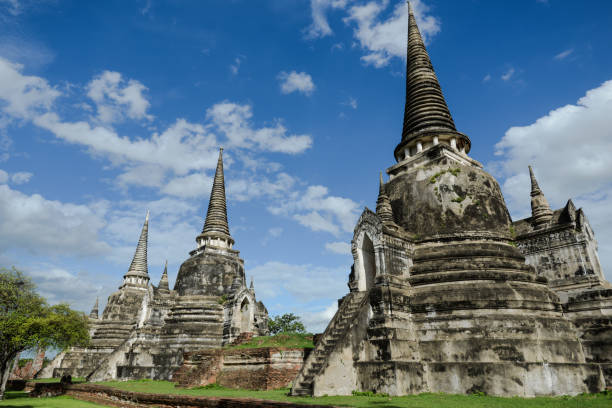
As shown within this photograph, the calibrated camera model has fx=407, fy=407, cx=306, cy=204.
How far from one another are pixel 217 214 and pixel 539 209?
2341cm

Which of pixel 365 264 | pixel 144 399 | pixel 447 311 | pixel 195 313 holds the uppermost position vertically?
pixel 365 264

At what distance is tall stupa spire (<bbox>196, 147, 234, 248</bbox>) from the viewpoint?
31.9 metres

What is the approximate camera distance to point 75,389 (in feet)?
63.4

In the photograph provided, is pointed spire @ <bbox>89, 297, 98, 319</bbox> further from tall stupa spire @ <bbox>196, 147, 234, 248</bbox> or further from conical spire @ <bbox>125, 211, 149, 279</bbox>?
tall stupa spire @ <bbox>196, 147, 234, 248</bbox>

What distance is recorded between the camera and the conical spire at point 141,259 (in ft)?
140

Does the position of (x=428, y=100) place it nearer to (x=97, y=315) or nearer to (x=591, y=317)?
(x=591, y=317)

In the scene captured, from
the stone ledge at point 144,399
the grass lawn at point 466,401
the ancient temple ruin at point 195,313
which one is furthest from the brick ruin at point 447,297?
the ancient temple ruin at point 195,313

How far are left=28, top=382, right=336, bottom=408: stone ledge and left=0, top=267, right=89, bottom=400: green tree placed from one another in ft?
7.33

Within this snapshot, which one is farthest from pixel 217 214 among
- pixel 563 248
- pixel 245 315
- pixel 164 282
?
pixel 563 248

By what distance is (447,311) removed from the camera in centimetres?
1384

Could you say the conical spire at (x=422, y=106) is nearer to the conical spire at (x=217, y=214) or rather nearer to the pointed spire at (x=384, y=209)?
the pointed spire at (x=384, y=209)

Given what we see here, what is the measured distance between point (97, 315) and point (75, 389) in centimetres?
2977

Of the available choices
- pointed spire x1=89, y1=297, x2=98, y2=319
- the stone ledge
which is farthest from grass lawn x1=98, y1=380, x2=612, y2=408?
pointed spire x1=89, y1=297, x2=98, y2=319

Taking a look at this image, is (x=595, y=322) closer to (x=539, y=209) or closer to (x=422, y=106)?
(x=539, y=209)
